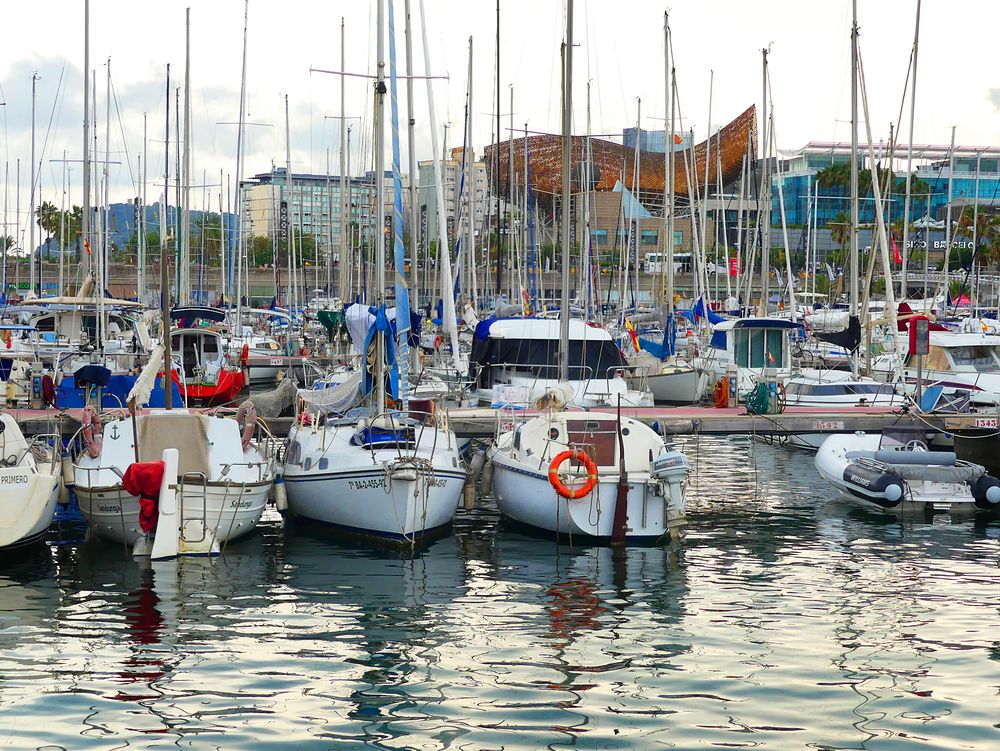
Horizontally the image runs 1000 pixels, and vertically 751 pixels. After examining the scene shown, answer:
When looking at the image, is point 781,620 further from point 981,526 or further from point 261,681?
point 981,526

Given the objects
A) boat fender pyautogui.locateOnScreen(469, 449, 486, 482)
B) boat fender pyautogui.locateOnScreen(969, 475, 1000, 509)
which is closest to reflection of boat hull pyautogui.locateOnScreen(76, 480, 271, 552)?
boat fender pyautogui.locateOnScreen(469, 449, 486, 482)

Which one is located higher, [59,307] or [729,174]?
[729,174]

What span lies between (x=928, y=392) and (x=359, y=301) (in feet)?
53.5

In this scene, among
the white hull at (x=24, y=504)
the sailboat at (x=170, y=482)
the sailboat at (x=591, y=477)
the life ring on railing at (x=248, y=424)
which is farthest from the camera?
the life ring on railing at (x=248, y=424)

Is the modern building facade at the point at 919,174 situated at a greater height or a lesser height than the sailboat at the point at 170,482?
greater

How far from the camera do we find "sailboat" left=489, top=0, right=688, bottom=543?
20.1 metres

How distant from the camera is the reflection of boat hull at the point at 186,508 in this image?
1930 centimetres

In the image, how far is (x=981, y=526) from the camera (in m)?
22.3

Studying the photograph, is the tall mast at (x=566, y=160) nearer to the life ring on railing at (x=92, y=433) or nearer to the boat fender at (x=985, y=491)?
the boat fender at (x=985, y=491)

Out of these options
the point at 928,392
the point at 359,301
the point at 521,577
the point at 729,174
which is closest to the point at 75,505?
the point at 521,577

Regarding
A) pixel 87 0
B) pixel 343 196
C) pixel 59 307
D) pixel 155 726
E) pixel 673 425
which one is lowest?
pixel 155 726

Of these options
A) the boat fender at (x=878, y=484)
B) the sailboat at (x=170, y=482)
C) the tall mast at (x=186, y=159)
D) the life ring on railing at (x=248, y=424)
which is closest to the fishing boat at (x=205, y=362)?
the tall mast at (x=186, y=159)

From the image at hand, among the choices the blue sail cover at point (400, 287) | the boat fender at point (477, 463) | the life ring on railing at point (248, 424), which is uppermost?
the blue sail cover at point (400, 287)

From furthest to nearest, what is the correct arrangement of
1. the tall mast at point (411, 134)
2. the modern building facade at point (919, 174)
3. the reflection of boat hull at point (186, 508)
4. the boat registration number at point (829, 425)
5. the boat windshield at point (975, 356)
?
the modern building facade at point (919, 174), the boat windshield at point (975, 356), the tall mast at point (411, 134), the boat registration number at point (829, 425), the reflection of boat hull at point (186, 508)
